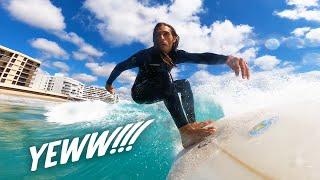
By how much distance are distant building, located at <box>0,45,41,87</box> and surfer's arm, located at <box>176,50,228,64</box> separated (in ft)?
189

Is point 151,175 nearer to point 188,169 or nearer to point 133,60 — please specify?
point 133,60

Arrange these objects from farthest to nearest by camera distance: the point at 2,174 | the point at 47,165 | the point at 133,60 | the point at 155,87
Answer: the point at 2,174
the point at 47,165
the point at 133,60
the point at 155,87

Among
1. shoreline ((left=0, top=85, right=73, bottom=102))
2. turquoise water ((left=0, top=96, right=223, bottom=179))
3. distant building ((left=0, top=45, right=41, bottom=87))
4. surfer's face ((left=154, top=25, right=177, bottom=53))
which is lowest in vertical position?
turquoise water ((left=0, top=96, right=223, bottom=179))

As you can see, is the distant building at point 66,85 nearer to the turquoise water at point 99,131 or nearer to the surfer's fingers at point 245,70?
the turquoise water at point 99,131

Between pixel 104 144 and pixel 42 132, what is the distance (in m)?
5.53

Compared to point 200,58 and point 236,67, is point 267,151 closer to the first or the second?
point 236,67

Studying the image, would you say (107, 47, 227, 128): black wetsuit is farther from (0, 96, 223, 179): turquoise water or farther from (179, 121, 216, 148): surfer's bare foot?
(0, 96, 223, 179): turquoise water

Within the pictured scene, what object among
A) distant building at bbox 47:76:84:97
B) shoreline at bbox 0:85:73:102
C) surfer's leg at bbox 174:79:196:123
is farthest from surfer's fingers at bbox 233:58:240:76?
distant building at bbox 47:76:84:97

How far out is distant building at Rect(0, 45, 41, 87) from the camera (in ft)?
196

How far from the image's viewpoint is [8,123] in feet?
48.9

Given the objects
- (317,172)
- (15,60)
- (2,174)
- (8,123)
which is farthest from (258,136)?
(15,60)

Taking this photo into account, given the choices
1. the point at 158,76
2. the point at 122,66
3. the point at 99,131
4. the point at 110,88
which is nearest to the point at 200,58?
the point at 158,76

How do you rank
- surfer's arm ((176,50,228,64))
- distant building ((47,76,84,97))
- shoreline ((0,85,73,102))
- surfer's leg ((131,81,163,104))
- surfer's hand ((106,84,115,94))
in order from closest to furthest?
surfer's arm ((176,50,228,64))
surfer's leg ((131,81,163,104))
surfer's hand ((106,84,115,94))
shoreline ((0,85,73,102))
distant building ((47,76,84,97))

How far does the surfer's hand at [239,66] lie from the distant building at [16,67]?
192 ft
